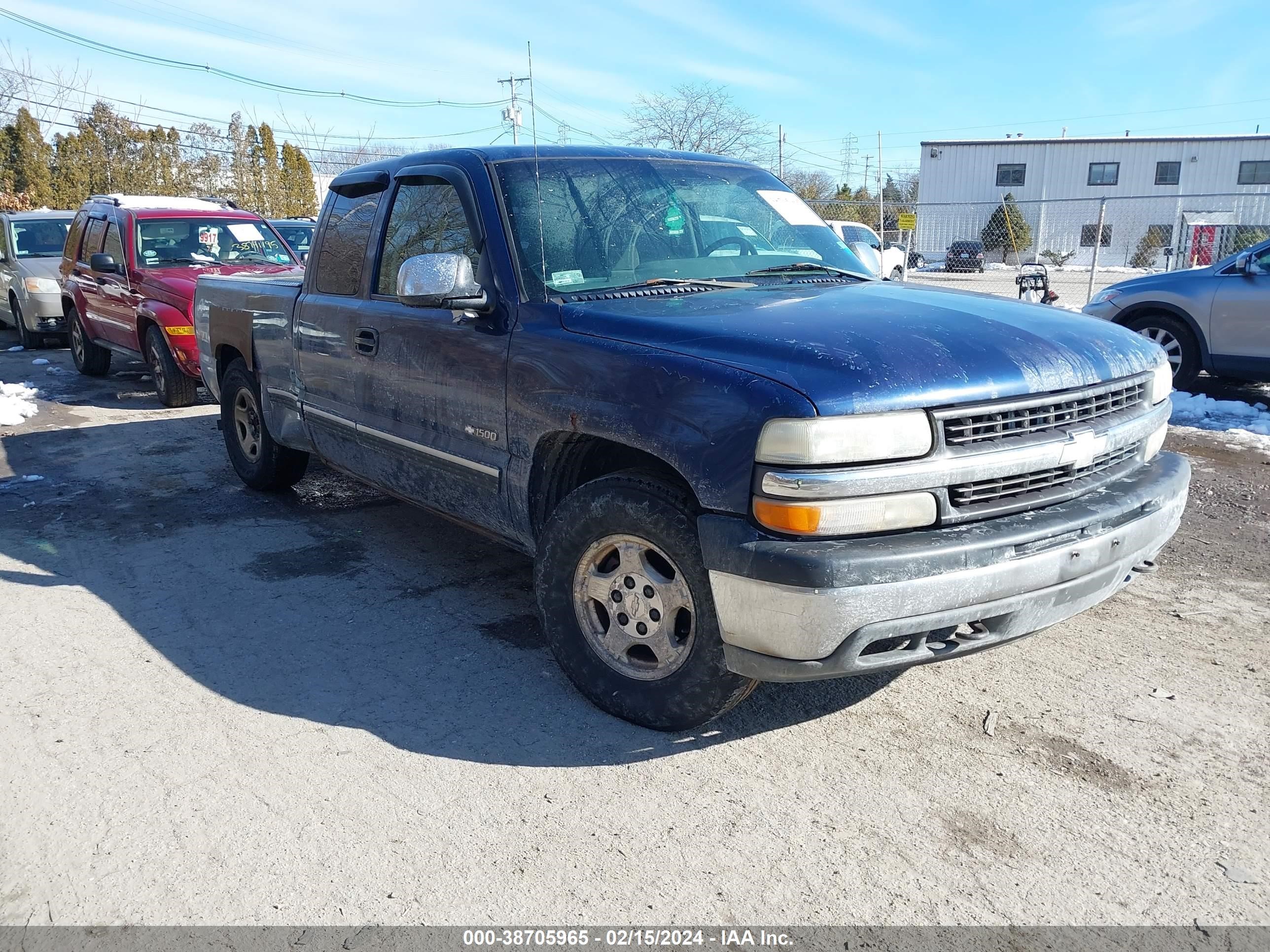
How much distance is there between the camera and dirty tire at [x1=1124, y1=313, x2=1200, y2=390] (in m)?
9.22

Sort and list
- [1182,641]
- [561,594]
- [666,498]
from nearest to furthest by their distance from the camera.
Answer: [666,498] < [561,594] < [1182,641]

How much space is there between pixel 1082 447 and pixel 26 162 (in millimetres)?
30463

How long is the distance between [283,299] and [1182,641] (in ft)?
15.4

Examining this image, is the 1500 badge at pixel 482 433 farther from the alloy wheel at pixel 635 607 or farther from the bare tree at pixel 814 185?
the bare tree at pixel 814 185

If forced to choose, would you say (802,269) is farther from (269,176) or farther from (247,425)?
(269,176)

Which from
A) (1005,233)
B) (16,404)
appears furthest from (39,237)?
(1005,233)

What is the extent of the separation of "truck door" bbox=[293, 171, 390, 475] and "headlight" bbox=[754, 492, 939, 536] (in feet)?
8.68

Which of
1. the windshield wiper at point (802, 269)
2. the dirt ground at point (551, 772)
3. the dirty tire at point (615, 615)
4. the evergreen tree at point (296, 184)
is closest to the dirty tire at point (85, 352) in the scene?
the dirt ground at point (551, 772)

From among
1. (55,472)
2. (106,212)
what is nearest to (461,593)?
(55,472)

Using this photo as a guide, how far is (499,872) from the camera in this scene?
8.56 feet

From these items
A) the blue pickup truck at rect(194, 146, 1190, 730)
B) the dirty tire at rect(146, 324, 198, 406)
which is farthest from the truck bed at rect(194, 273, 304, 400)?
the dirty tire at rect(146, 324, 198, 406)

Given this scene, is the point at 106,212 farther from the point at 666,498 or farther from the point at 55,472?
the point at 666,498

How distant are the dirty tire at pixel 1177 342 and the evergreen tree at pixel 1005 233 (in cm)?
2188

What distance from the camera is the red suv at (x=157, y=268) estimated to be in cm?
943
